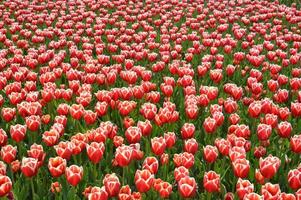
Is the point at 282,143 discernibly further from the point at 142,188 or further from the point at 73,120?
the point at 73,120

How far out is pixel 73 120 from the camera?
17.1 ft

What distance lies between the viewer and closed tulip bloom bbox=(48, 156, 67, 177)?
11.8 feet

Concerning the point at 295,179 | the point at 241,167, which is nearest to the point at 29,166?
the point at 241,167

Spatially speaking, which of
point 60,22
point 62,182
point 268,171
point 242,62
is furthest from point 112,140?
point 60,22

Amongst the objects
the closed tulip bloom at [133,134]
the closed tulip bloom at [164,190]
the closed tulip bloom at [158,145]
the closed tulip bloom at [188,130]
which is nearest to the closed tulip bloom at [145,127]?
the closed tulip bloom at [133,134]

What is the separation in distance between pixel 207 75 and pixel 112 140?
2.90 m

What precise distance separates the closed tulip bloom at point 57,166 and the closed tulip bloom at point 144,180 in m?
0.64

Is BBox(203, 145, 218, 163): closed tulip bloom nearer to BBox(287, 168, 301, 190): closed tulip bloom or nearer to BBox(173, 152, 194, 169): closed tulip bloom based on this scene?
BBox(173, 152, 194, 169): closed tulip bloom

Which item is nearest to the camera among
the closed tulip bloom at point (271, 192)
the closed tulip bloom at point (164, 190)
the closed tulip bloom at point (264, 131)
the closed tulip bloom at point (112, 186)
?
the closed tulip bloom at point (271, 192)

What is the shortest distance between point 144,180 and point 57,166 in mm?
733

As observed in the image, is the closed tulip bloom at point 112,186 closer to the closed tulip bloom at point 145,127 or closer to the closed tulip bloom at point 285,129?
the closed tulip bloom at point 145,127

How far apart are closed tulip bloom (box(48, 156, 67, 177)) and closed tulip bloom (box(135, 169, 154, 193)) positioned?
637 mm

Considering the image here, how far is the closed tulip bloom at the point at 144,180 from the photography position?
10.9 ft

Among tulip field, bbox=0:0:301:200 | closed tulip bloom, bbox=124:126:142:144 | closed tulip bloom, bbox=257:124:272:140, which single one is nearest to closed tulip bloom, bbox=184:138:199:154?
tulip field, bbox=0:0:301:200
